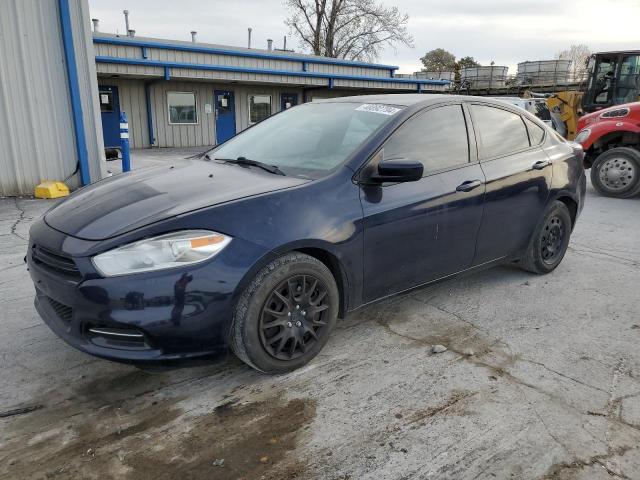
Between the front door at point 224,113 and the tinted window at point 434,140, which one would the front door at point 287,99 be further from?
the tinted window at point 434,140

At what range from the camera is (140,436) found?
7.61 feet

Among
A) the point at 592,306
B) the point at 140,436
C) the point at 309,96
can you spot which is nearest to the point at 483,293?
the point at 592,306

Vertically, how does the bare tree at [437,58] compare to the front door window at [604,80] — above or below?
above

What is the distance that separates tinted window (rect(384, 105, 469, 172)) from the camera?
323cm

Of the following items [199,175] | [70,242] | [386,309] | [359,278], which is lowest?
[386,309]

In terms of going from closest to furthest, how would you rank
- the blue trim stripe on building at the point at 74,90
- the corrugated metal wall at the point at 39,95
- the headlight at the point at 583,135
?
the corrugated metal wall at the point at 39,95 < the blue trim stripe on building at the point at 74,90 < the headlight at the point at 583,135

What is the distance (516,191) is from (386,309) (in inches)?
53.2

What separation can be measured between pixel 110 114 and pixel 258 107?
6196mm

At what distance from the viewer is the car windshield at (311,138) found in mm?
3123

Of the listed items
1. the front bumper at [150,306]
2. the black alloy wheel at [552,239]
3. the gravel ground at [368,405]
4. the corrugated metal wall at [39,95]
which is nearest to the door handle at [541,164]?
the black alloy wheel at [552,239]

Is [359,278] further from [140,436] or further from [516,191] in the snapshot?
[516,191]

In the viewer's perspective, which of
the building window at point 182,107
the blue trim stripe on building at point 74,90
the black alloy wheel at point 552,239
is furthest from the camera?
the building window at point 182,107

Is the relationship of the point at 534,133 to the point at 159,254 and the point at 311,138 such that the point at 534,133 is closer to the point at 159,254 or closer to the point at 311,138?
the point at 311,138

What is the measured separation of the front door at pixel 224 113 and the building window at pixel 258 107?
809 millimetres
